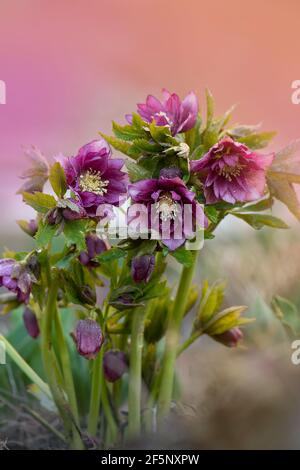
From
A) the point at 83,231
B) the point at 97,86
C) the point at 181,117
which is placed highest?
the point at 97,86

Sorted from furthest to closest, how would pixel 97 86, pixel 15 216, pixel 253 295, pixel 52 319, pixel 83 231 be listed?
pixel 97 86 < pixel 15 216 < pixel 253 295 < pixel 52 319 < pixel 83 231

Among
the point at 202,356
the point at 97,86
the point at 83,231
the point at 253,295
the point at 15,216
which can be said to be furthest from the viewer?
the point at 97,86

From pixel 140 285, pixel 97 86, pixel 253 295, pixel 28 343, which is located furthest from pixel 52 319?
pixel 97 86

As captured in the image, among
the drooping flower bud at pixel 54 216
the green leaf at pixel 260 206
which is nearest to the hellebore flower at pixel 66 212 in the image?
the drooping flower bud at pixel 54 216

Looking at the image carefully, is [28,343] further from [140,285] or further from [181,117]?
[181,117]

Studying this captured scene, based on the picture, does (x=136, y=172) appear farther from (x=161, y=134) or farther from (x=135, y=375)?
(x=135, y=375)

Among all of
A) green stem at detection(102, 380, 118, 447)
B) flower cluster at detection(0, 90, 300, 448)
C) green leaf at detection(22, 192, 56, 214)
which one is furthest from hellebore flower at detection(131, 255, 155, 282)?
green stem at detection(102, 380, 118, 447)

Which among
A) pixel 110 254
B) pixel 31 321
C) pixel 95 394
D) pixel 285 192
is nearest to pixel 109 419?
pixel 95 394
